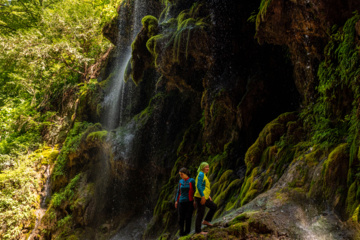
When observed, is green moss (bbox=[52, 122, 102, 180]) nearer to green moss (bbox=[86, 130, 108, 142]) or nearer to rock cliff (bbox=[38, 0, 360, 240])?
rock cliff (bbox=[38, 0, 360, 240])

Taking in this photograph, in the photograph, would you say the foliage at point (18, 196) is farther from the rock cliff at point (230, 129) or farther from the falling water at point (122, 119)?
the falling water at point (122, 119)

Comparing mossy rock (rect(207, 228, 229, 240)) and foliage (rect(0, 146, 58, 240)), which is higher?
mossy rock (rect(207, 228, 229, 240))

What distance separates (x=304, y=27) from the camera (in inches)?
238

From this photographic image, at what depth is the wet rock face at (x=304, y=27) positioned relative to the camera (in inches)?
216

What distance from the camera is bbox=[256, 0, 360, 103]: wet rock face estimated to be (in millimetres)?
5496

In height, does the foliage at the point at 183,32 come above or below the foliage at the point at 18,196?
above

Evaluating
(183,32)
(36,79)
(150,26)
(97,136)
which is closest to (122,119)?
(97,136)

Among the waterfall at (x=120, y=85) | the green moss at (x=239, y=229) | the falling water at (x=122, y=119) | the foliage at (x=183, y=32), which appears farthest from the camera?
the waterfall at (x=120, y=85)

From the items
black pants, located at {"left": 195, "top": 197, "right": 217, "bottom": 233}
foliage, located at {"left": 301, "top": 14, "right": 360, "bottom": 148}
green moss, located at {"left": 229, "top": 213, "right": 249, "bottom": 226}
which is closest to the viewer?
green moss, located at {"left": 229, "top": 213, "right": 249, "bottom": 226}

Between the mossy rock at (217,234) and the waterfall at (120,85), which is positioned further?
the waterfall at (120,85)

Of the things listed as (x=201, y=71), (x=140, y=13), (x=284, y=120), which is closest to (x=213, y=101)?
(x=201, y=71)

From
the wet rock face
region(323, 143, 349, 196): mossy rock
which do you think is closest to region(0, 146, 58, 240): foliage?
the wet rock face

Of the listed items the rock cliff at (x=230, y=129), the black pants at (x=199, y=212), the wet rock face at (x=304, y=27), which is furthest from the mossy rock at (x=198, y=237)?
the wet rock face at (x=304, y=27)

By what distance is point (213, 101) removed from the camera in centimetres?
1005
